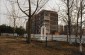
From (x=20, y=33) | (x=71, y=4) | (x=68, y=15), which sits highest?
(x=71, y=4)

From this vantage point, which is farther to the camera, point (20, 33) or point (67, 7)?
point (20, 33)

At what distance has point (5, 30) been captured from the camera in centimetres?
7662

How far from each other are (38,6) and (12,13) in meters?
25.9

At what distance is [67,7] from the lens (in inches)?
1054

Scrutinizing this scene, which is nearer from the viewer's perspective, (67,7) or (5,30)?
(67,7)

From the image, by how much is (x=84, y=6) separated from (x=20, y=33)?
4792cm

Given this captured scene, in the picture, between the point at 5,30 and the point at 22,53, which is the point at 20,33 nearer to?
the point at 5,30

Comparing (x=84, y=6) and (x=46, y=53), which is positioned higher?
(x=84, y=6)

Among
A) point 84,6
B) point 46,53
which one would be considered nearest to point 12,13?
point 84,6

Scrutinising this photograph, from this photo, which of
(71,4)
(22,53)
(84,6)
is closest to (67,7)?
(71,4)

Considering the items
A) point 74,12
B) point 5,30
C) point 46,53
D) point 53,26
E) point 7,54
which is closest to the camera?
point 7,54

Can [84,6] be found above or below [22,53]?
above

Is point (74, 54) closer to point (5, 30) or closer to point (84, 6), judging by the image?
point (84, 6)

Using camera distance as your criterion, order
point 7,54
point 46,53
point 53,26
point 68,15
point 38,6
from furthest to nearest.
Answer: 1. point 53,26
2. point 68,15
3. point 38,6
4. point 46,53
5. point 7,54
